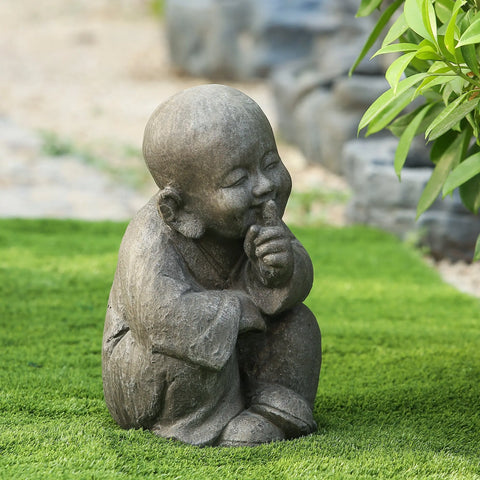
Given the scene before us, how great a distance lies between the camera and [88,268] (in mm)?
4922

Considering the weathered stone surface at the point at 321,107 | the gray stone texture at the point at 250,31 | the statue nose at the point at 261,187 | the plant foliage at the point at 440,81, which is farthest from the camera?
the gray stone texture at the point at 250,31

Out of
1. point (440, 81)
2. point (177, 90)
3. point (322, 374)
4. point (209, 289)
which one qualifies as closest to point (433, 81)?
point (440, 81)

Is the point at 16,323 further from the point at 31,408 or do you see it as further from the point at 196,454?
the point at 196,454

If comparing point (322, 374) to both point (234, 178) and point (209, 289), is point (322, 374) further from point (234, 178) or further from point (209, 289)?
point (234, 178)

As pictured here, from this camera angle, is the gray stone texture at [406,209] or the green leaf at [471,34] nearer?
the green leaf at [471,34]

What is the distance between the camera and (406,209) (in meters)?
5.80

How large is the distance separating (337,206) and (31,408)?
4.74 meters

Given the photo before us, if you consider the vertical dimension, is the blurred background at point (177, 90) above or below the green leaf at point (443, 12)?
below

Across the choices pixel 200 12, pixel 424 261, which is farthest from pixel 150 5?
pixel 424 261

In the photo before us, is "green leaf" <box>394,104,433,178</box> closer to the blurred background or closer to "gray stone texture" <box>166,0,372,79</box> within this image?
the blurred background

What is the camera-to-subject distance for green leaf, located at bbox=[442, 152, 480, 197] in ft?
7.92

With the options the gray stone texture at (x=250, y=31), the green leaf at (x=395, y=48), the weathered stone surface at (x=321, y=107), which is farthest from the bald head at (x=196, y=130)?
the gray stone texture at (x=250, y=31)

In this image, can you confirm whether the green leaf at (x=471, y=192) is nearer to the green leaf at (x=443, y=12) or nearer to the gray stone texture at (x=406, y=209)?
the green leaf at (x=443, y=12)

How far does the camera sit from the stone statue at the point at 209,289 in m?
2.45
